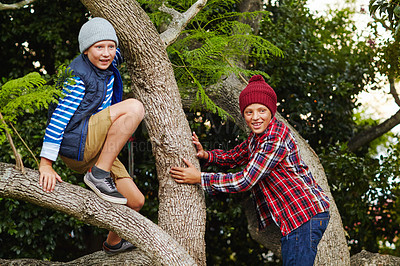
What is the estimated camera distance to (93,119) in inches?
111

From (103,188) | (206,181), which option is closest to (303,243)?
(206,181)

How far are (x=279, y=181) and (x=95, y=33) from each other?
1558 mm

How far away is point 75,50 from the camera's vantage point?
5.36 metres

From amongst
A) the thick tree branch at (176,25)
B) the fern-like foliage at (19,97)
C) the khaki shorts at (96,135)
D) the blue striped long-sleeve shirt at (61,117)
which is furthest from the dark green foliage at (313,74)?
the fern-like foliage at (19,97)

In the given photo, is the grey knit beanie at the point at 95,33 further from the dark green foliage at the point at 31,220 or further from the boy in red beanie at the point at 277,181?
the dark green foliage at the point at 31,220

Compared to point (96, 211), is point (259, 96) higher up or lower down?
higher up

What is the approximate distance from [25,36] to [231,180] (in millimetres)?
3715

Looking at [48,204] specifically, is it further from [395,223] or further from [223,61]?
[395,223]

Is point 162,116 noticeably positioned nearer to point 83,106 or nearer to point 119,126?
point 119,126

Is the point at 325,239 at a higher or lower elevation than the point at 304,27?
lower

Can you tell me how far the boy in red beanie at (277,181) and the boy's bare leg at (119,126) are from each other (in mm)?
467

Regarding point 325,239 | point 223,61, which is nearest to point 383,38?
point 223,61

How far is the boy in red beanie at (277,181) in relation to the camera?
9.52 feet

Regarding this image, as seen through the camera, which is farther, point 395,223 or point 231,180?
point 395,223
